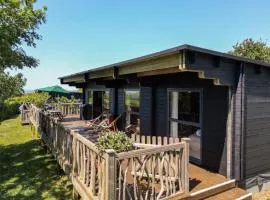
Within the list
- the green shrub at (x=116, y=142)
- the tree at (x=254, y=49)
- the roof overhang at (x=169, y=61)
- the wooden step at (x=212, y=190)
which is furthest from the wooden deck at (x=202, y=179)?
the tree at (x=254, y=49)

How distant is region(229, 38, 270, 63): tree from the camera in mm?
27359

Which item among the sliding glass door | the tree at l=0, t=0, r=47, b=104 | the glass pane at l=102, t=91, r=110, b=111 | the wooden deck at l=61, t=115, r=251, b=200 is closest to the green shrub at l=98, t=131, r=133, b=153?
the wooden deck at l=61, t=115, r=251, b=200

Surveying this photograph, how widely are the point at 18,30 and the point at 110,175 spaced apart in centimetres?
664

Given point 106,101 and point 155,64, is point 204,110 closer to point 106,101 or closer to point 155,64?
point 155,64

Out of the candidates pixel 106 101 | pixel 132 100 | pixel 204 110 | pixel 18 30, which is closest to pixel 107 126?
pixel 132 100

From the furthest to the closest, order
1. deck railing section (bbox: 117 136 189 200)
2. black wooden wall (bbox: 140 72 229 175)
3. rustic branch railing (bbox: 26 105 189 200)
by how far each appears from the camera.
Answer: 1. black wooden wall (bbox: 140 72 229 175)
2. deck railing section (bbox: 117 136 189 200)
3. rustic branch railing (bbox: 26 105 189 200)

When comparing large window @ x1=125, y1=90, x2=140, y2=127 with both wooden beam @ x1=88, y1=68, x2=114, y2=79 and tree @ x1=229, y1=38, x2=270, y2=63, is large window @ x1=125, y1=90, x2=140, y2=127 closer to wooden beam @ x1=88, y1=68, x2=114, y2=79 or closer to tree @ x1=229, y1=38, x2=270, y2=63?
wooden beam @ x1=88, y1=68, x2=114, y2=79

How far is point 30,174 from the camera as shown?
804 cm

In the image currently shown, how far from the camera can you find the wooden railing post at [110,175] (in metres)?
3.52

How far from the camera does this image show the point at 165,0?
14.9 meters

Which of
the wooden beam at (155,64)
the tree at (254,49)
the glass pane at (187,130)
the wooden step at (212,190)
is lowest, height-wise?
the wooden step at (212,190)

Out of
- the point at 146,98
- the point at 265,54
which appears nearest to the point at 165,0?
the point at 146,98

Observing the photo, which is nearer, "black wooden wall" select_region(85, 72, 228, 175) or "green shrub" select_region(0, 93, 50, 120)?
"black wooden wall" select_region(85, 72, 228, 175)

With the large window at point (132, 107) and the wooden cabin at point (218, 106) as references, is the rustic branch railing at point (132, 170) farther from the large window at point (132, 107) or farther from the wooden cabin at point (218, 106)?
the large window at point (132, 107)
